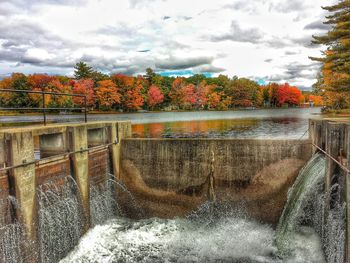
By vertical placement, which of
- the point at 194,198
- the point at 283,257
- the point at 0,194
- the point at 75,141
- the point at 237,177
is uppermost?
the point at 75,141

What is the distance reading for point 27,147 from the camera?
7.09m

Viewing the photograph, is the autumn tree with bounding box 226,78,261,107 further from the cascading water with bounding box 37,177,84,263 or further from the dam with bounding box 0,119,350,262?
the cascading water with bounding box 37,177,84,263

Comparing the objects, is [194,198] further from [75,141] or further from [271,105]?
[271,105]

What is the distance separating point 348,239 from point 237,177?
4639 mm

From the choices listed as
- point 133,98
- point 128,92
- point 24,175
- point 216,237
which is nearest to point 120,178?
point 216,237

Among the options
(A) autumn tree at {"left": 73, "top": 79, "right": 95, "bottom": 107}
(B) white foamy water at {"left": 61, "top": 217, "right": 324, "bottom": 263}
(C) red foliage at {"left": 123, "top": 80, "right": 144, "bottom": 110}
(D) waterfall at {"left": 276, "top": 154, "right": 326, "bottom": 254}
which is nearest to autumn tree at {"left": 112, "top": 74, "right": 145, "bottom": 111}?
(C) red foliage at {"left": 123, "top": 80, "right": 144, "bottom": 110}

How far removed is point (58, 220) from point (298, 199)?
679cm

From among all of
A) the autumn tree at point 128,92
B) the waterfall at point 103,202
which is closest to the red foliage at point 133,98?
the autumn tree at point 128,92

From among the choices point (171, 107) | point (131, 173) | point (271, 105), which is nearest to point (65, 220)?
point (131, 173)

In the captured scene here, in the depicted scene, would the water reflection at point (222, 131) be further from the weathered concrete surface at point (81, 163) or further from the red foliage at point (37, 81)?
the red foliage at point (37, 81)

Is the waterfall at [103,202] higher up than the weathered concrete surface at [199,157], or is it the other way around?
the weathered concrete surface at [199,157]

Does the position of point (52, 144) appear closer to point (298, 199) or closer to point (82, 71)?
point (298, 199)

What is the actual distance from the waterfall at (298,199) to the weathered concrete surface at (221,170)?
0.70m

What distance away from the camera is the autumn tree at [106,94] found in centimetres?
6531
